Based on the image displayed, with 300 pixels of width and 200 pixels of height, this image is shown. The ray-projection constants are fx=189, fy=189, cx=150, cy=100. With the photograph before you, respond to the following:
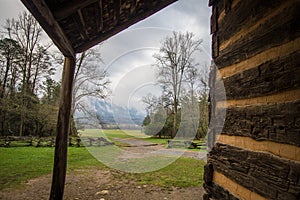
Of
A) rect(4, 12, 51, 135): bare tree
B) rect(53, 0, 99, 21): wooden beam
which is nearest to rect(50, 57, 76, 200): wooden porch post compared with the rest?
rect(53, 0, 99, 21): wooden beam

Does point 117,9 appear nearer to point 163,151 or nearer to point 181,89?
point 163,151

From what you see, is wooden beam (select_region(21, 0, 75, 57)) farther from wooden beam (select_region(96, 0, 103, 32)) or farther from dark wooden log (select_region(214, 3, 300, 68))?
dark wooden log (select_region(214, 3, 300, 68))

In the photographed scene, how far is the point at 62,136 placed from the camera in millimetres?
3096

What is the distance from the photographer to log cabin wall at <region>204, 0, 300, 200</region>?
1305 mm

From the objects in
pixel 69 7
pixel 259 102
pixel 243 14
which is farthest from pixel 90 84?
pixel 259 102

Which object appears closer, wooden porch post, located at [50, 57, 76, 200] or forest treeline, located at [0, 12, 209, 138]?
wooden porch post, located at [50, 57, 76, 200]

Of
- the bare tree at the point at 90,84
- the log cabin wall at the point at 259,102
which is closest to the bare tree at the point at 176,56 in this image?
the bare tree at the point at 90,84

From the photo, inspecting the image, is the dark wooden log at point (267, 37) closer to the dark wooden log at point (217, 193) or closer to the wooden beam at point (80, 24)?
the dark wooden log at point (217, 193)

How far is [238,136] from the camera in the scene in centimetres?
202

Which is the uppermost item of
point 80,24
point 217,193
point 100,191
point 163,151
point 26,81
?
point 26,81

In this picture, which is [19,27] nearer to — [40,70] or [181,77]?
[40,70]

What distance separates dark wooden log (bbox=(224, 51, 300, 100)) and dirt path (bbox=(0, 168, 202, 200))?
3.13 m

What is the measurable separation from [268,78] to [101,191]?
4294mm

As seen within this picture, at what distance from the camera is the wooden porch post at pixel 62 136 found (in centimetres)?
298
